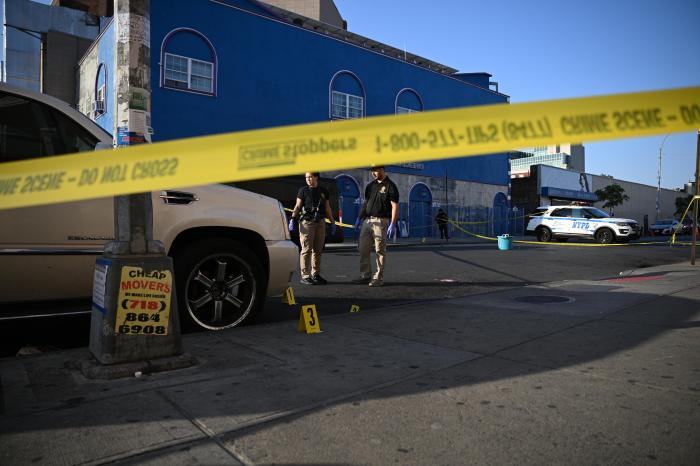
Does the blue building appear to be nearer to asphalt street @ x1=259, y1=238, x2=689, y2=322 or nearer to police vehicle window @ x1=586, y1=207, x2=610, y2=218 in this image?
asphalt street @ x1=259, y1=238, x2=689, y2=322

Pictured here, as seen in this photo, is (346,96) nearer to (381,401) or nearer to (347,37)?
(347,37)

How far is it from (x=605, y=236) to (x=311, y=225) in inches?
711

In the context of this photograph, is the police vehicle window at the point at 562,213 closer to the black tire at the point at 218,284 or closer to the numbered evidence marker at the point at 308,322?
the numbered evidence marker at the point at 308,322

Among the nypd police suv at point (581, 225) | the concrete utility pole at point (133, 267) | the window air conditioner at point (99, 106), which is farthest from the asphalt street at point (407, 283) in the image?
the window air conditioner at point (99, 106)

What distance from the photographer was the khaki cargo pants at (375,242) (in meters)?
7.18

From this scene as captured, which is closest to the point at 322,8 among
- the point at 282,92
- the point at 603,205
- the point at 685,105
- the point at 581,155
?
the point at 282,92

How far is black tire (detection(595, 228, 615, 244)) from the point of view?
67.2ft

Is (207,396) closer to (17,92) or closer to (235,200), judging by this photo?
(235,200)

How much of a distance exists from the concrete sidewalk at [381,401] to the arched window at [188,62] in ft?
57.4

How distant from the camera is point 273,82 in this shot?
2208 centimetres

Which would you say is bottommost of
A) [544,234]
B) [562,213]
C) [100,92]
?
[544,234]

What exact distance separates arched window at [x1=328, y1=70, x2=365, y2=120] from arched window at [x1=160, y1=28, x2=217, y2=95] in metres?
6.92

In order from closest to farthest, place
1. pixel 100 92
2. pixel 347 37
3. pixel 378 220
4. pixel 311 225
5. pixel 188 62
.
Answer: pixel 378 220
pixel 311 225
pixel 188 62
pixel 100 92
pixel 347 37

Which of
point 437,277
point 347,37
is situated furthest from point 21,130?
point 347,37
